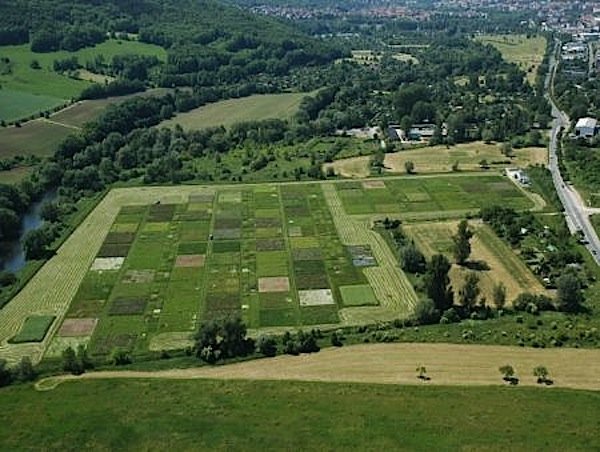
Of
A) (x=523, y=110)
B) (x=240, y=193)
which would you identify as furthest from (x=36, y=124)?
(x=523, y=110)

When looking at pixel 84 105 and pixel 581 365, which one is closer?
pixel 581 365

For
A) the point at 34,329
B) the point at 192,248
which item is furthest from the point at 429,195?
the point at 34,329

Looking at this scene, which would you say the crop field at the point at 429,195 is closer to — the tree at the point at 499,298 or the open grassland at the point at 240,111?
the tree at the point at 499,298

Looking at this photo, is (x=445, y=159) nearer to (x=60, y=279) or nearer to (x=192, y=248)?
(x=192, y=248)

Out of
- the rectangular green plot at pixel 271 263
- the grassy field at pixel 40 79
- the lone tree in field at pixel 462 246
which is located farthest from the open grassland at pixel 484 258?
the grassy field at pixel 40 79

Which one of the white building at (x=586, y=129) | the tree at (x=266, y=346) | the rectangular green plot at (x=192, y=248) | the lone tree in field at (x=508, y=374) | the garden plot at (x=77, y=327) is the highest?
the lone tree in field at (x=508, y=374)

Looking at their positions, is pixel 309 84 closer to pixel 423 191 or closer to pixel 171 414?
pixel 423 191
